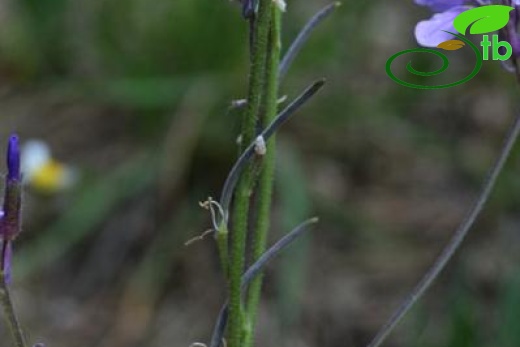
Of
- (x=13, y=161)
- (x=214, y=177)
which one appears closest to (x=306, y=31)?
(x=13, y=161)

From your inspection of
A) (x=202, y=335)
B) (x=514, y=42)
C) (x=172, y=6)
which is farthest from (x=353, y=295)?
(x=514, y=42)

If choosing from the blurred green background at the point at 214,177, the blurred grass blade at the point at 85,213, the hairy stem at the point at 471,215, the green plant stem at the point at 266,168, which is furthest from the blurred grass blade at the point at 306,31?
the blurred grass blade at the point at 85,213

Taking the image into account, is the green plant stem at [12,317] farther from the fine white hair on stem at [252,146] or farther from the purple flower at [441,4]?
the purple flower at [441,4]

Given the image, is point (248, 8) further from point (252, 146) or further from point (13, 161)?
point (13, 161)

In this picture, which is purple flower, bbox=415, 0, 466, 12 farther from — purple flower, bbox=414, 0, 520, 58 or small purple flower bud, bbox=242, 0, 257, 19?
small purple flower bud, bbox=242, 0, 257, 19

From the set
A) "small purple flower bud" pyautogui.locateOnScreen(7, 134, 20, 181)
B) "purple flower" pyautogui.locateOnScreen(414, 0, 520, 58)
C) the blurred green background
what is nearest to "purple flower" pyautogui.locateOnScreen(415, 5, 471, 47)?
"purple flower" pyautogui.locateOnScreen(414, 0, 520, 58)

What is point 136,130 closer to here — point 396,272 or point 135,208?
point 135,208
